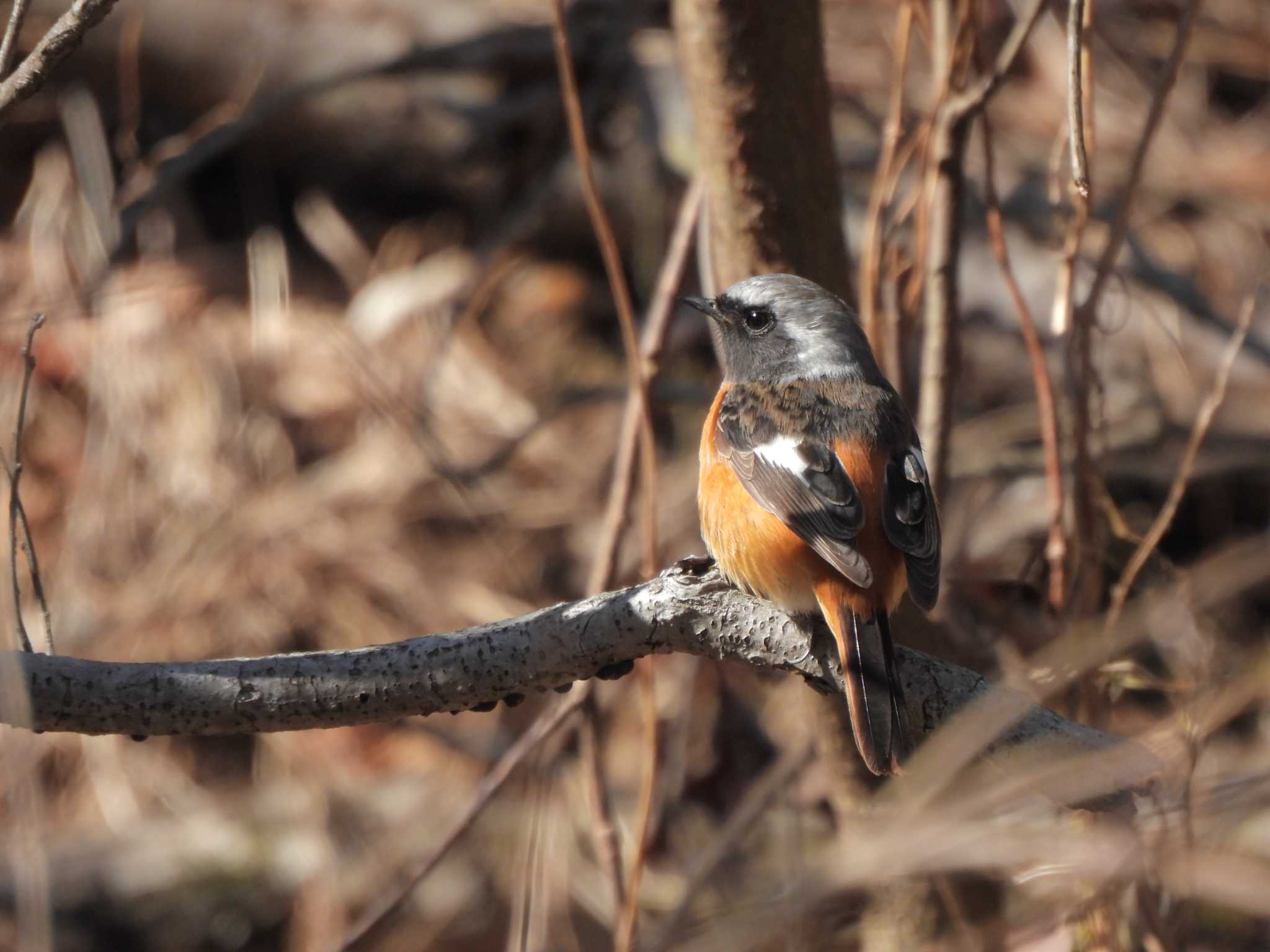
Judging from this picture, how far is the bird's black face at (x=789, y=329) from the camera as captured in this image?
3.33 m

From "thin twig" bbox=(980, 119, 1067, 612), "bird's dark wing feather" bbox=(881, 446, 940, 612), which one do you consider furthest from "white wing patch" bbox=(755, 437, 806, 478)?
"thin twig" bbox=(980, 119, 1067, 612)

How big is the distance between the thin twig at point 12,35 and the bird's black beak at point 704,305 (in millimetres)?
1853

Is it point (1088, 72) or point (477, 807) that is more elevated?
point (1088, 72)

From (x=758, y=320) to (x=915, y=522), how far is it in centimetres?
79

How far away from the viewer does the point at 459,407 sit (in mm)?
6391

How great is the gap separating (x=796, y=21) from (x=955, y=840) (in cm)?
226

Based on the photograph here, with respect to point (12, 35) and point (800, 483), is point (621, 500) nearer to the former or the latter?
point (800, 483)

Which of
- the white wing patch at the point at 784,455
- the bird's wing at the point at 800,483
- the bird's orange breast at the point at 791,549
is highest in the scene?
the white wing patch at the point at 784,455

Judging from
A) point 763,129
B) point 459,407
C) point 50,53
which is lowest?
point 459,407

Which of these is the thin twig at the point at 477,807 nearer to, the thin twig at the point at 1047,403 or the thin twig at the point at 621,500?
the thin twig at the point at 621,500

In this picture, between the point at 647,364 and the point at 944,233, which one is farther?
the point at 647,364

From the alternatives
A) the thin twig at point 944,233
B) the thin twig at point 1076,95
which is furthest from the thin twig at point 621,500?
the thin twig at point 1076,95

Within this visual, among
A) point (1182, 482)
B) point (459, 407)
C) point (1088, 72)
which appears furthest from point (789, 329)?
point (459, 407)

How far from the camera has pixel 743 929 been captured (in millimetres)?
1521
